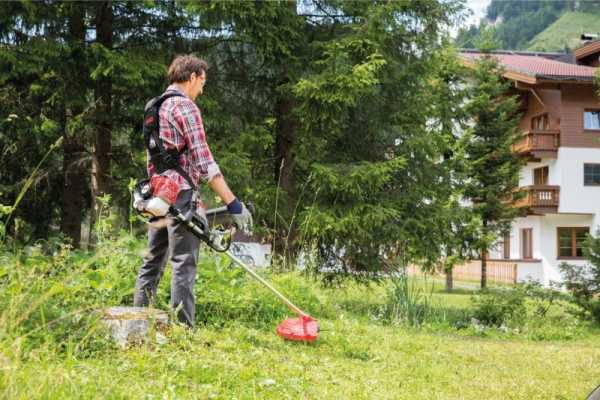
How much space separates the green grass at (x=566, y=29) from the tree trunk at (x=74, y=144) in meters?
103

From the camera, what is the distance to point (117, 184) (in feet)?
37.3

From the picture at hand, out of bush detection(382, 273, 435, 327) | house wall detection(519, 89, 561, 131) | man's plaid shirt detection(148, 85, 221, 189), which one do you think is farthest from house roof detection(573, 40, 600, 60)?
man's plaid shirt detection(148, 85, 221, 189)

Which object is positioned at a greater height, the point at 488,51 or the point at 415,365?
the point at 488,51

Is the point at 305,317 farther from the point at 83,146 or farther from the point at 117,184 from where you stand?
the point at 83,146

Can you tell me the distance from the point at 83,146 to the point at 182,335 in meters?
8.76

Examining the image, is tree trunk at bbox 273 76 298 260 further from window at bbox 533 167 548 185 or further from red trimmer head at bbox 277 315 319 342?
window at bbox 533 167 548 185

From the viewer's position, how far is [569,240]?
1297 inches

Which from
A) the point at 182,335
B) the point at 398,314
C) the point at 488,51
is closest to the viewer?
the point at 182,335

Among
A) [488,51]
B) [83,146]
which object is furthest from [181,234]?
[488,51]

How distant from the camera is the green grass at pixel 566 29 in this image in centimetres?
11128

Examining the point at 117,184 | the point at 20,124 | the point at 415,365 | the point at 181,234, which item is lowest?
the point at 415,365

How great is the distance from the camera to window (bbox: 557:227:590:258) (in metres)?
32.8

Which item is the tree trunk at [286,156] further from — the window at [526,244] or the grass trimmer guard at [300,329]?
the window at [526,244]

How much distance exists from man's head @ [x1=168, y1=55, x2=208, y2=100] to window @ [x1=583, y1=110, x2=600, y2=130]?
2952 cm
